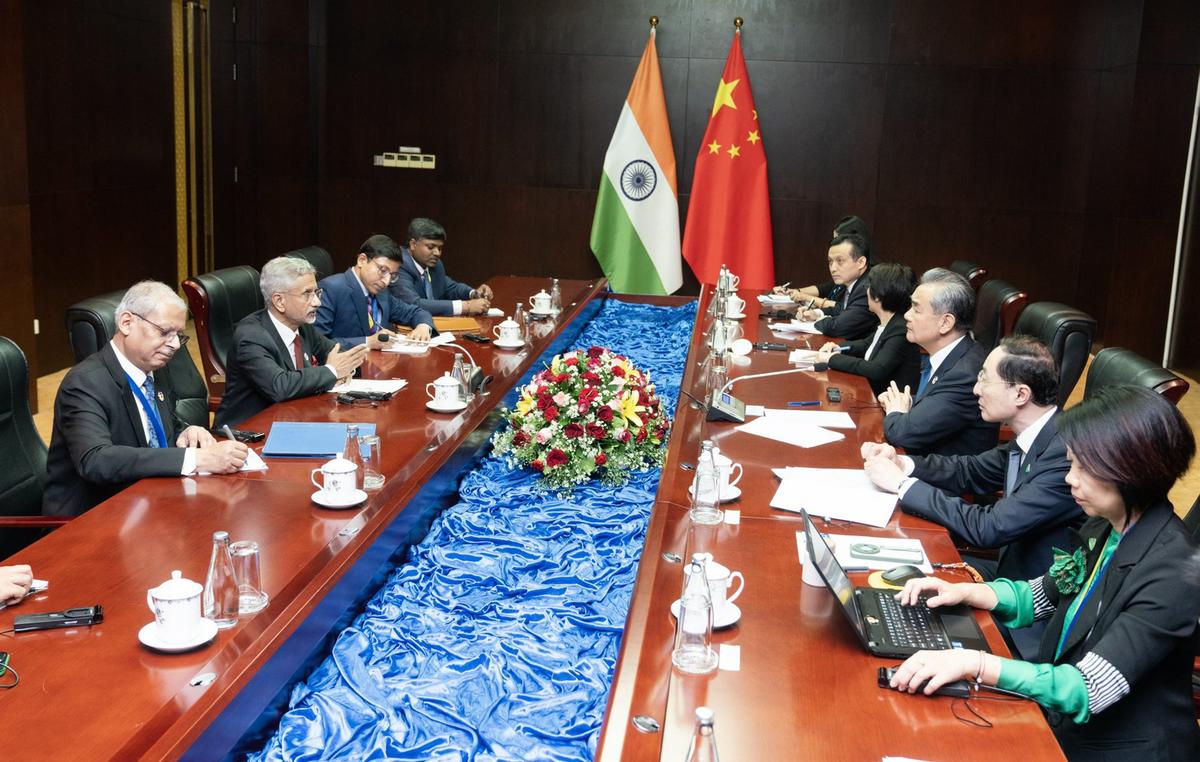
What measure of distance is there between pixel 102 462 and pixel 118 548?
1.71 ft

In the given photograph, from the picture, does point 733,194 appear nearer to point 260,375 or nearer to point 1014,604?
point 260,375

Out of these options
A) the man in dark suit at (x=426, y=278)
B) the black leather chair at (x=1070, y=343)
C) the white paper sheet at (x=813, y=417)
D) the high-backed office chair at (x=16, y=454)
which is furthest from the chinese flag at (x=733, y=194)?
the high-backed office chair at (x=16, y=454)

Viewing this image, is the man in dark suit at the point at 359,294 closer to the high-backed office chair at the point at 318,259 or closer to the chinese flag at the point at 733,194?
the high-backed office chair at the point at 318,259

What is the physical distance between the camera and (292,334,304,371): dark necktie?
3973 mm

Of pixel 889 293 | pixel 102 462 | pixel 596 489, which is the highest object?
pixel 889 293

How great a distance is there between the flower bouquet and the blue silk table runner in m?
0.08

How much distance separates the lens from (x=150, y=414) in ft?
10.2

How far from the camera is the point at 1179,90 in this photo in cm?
747

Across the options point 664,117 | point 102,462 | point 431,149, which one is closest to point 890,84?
point 664,117

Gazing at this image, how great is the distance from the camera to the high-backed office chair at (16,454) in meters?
2.97

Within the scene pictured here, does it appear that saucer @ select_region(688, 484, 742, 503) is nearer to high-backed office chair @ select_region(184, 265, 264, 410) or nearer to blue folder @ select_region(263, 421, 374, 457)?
blue folder @ select_region(263, 421, 374, 457)

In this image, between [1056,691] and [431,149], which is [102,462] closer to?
[1056,691]

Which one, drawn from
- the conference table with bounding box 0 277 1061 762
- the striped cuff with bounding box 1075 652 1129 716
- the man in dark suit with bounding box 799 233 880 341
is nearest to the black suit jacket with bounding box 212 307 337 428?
the conference table with bounding box 0 277 1061 762

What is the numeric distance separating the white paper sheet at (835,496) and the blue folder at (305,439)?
3.89 feet
